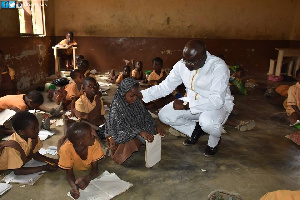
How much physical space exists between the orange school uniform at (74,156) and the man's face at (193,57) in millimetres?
1290

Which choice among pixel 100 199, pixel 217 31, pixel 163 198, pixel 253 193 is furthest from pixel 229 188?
pixel 217 31

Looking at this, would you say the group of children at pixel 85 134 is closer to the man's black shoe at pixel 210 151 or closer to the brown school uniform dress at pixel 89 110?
the brown school uniform dress at pixel 89 110

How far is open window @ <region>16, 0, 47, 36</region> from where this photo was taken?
21.9 ft

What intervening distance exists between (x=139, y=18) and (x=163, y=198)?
6804 mm

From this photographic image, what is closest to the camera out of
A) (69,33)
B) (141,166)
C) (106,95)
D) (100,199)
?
(100,199)

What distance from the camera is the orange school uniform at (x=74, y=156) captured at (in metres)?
2.44

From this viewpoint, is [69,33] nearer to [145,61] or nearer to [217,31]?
[145,61]

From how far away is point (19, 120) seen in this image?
8.32ft

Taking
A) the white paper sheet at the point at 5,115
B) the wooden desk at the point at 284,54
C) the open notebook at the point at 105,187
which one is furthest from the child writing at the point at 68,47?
the wooden desk at the point at 284,54

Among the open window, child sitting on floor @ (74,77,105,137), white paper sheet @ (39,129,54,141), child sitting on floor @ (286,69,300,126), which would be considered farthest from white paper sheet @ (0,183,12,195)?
→ the open window

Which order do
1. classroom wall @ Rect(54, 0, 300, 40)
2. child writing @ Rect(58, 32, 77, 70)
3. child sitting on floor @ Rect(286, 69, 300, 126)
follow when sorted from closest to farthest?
child sitting on floor @ Rect(286, 69, 300, 126) < child writing @ Rect(58, 32, 77, 70) < classroom wall @ Rect(54, 0, 300, 40)

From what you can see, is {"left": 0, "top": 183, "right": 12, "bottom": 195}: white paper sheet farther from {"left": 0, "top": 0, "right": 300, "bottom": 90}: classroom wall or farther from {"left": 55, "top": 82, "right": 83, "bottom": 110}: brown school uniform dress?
{"left": 0, "top": 0, "right": 300, "bottom": 90}: classroom wall

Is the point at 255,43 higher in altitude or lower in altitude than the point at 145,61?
higher

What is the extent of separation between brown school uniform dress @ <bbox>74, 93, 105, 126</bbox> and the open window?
4.01 meters
